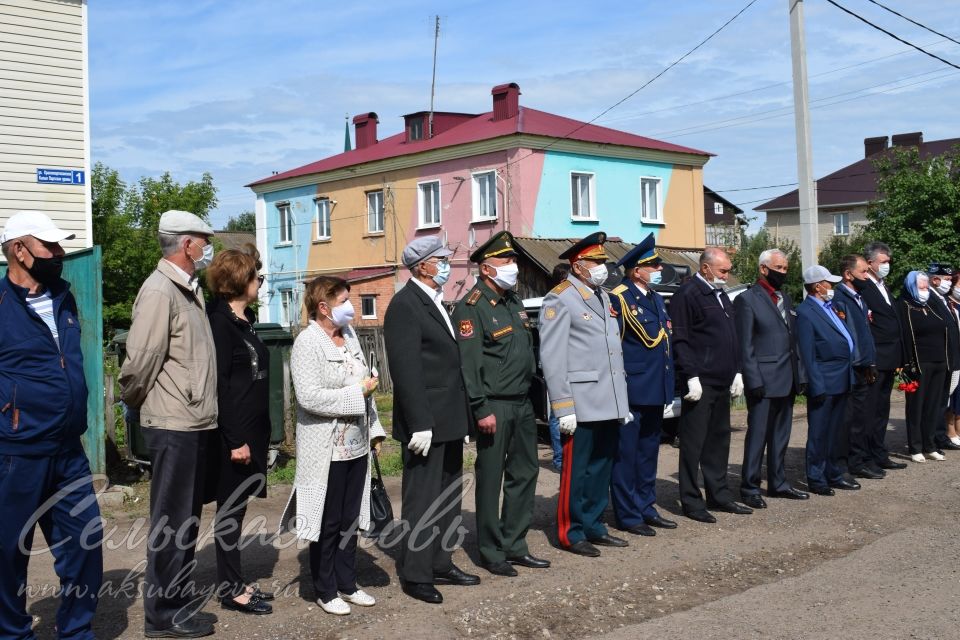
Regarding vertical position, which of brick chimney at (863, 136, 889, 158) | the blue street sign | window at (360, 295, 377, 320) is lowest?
window at (360, 295, 377, 320)

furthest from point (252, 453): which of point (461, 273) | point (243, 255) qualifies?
point (461, 273)

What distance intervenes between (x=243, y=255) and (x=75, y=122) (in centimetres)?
1040

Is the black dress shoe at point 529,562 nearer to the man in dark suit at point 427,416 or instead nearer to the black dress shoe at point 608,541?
the man in dark suit at point 427,416

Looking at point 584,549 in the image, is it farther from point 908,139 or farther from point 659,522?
point 908,139

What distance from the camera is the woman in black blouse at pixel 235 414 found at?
5645 mm

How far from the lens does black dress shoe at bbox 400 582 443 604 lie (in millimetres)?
6027

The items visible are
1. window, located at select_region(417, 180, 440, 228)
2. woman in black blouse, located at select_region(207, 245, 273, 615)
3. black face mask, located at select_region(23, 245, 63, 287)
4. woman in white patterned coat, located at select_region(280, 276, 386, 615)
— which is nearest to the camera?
black face mask, located at select_region(23, 245, 63, 287)

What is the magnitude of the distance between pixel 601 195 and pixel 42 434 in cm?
2792

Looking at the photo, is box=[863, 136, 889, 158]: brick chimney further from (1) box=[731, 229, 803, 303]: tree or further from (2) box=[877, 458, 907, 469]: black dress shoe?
(2) box=[877, 458, 907, 469]: black dress shoe

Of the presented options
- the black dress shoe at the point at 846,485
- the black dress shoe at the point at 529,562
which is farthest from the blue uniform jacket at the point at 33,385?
the black dress shoe at the point at 846,485

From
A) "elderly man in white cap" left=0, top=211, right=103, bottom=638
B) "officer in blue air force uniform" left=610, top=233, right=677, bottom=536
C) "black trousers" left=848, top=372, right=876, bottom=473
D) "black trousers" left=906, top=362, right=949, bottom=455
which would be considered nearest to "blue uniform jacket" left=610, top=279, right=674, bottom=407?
"officer in blue air force uniform" left=610, top=233, right=677, bottom=536

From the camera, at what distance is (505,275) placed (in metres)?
6.76

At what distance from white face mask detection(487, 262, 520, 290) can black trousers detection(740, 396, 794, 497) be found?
3.25 meters

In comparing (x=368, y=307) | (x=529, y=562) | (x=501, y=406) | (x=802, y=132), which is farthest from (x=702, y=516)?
(x=368, y=307)
